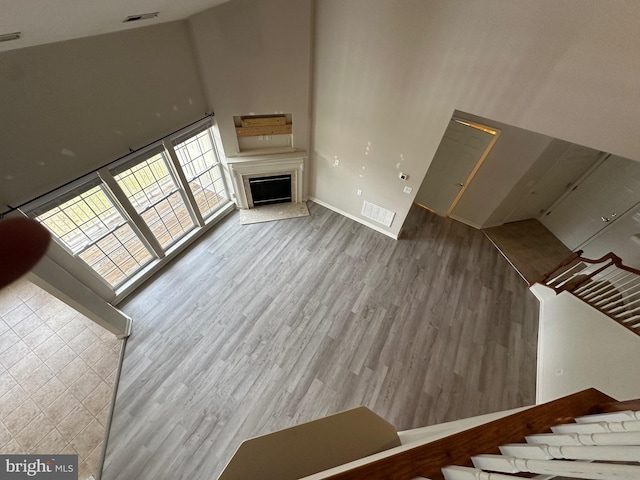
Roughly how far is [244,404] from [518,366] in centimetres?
385

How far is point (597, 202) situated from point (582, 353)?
126 inches

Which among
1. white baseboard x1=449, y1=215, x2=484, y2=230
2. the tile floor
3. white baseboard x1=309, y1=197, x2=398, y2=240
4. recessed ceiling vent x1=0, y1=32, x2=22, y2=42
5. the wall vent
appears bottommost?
the tile floor

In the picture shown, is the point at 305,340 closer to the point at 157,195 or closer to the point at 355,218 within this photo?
the point at 355,218

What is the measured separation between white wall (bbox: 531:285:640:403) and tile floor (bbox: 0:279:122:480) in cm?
556

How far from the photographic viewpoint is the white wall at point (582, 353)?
8.93 ft

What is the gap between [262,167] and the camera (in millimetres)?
4844

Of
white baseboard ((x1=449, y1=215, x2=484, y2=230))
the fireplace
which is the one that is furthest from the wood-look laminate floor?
the fireplace

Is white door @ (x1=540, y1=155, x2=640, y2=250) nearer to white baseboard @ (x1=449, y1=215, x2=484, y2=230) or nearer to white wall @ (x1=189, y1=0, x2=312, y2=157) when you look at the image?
white baseboard @ (x1=449, y1=215, x2=484, y2=230)

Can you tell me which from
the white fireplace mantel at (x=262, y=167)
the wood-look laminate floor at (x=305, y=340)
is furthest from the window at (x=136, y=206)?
the wood-look laminate floor at (x=305, y=340)

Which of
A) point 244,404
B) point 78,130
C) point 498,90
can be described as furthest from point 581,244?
point 78,130

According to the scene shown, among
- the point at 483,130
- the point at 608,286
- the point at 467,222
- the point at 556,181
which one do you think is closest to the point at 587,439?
the point at 608,286

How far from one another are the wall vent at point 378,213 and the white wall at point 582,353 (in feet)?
9.53

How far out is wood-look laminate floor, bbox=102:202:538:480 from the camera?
312cm

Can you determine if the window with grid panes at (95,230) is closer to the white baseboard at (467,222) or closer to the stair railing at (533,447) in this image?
the stair railing at (533,447)
